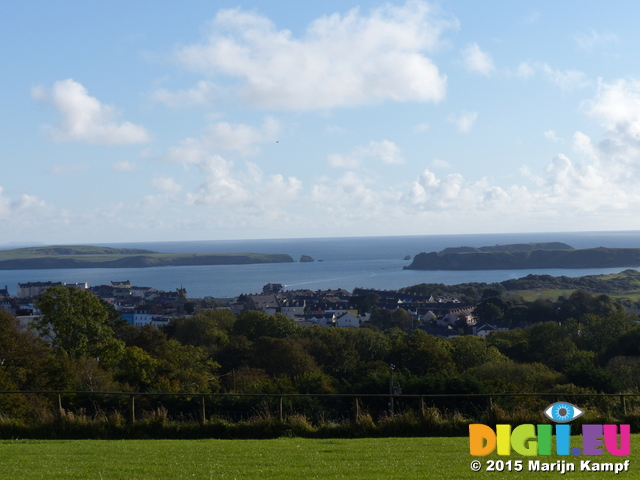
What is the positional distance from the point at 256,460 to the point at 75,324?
77.5ft

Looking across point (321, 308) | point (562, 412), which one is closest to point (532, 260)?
point (321, 308)

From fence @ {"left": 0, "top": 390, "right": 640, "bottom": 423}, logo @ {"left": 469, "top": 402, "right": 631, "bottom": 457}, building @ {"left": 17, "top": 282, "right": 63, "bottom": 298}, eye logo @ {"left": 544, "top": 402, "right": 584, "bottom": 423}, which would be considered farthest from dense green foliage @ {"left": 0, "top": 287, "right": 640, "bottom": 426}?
building @ {"left": 17, "top": 282, "right": 63, "bottom": 298}

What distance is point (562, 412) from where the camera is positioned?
10828mm

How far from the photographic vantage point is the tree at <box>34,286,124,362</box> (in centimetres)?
2852

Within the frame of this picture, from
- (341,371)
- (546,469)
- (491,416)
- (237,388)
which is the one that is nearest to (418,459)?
(546,469)

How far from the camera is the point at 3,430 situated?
10.4m

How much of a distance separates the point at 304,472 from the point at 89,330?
2488 cm

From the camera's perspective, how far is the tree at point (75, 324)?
2852 centimetres

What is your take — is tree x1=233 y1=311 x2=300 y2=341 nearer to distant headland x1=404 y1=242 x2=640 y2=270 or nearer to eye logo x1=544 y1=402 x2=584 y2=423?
eye logo x1=544 y1=402 x2=584 y2=423

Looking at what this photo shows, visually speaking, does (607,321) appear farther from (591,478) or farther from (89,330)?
(591,478)

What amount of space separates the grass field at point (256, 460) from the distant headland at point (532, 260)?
17678 centimetres

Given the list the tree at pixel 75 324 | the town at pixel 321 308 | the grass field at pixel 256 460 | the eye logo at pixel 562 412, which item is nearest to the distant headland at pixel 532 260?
the town at pixel 321 308

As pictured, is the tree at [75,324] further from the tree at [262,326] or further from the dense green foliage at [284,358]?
the tree at [262,326]

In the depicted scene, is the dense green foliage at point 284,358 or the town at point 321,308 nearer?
the dense green foliage at point 284,358
